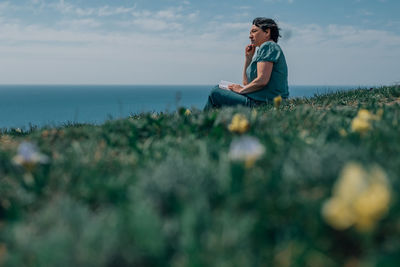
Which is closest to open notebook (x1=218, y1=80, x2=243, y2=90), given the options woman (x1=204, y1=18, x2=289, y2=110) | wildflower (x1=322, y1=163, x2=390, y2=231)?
woman (x1=204, y1=18, x2=289, y2=110)

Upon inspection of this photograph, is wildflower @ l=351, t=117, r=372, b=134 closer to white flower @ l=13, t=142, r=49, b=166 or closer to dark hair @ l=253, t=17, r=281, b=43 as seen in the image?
white flower @ l=13, t=142, r=49, b=166

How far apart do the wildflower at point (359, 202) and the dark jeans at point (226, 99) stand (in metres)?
5.45

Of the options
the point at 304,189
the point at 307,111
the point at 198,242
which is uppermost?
the point at 307,111

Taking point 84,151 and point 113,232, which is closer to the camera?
point 113,232

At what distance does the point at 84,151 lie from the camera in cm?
305

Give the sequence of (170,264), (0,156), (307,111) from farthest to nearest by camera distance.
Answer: (307,111) → (0,156) → (170,264)

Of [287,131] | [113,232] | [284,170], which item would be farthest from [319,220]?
[287,131]

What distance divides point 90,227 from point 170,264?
16.4 inches

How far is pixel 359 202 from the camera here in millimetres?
1354

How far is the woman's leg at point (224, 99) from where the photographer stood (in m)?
6.88

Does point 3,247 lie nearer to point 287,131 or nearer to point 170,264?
point 170,264

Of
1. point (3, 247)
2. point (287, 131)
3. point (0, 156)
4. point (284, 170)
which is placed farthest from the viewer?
point (287, 131)

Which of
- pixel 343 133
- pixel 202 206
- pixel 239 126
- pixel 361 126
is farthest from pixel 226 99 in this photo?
pixel 202 206

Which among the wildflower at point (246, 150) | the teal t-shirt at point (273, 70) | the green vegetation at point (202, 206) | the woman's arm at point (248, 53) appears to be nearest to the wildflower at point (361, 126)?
the green vegetation at point (202, 206)
